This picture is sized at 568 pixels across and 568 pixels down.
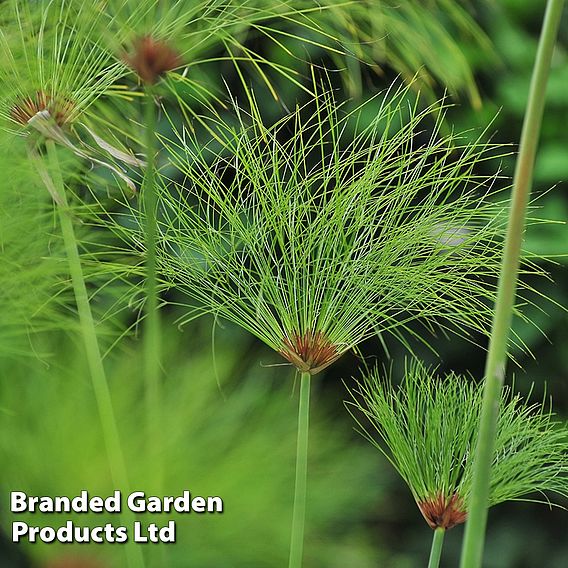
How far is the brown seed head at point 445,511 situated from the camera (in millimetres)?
→ 300

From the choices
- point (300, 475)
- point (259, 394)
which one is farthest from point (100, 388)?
point (259, 394)

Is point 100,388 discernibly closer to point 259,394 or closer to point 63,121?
point 63,121

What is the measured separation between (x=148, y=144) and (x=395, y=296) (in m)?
0.13

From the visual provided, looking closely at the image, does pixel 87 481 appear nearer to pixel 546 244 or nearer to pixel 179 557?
pixel 179 557

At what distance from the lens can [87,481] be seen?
1.30 feet

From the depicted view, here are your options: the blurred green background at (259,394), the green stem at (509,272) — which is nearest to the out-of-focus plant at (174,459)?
the blurred green background at (259,394)

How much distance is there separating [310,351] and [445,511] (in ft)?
0.22

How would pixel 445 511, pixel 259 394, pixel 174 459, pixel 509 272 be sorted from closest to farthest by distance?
pixel 509 272
pixel 445 511
pixel 174 459
pixel 259 394

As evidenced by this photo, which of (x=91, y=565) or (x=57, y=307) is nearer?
(x=91, y=565)

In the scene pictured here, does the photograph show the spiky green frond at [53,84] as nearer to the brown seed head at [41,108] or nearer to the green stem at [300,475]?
the brown seed head at [41,108]

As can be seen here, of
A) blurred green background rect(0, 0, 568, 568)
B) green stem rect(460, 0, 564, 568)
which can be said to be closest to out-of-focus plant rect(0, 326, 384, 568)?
blurred green background rect(0, 0, 568, 568)

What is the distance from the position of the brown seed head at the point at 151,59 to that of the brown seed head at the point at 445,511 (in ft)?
0.52

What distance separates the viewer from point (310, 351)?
0.99ft

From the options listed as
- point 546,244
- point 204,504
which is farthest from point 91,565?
point 546,244
